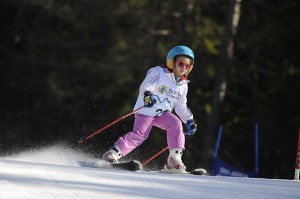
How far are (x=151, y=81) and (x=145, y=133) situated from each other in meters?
0.58

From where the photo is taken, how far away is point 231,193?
671 centimetres

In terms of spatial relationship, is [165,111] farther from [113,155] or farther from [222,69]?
[222,69]

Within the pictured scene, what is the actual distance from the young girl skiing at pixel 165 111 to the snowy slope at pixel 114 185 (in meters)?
1.29

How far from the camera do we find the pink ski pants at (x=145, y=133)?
9016mm

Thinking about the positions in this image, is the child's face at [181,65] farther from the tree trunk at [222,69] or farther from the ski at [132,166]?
the tree trunk at [222,69]

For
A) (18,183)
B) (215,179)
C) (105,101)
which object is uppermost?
(105,101)

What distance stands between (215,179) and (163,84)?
1.84 metres

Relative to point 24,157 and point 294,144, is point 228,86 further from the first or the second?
point 24,157

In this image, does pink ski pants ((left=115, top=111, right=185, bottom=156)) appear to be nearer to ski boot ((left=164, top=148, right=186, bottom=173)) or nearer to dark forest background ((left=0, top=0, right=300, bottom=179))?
ski boot ((left=164, top=148, right=186, bottom=173))

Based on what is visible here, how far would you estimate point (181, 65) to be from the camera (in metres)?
9.23

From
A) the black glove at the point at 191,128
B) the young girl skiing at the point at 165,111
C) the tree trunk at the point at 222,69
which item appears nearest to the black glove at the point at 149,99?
the young girl skiing at the point at 165,111

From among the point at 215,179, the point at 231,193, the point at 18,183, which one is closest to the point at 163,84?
the point at 215,179

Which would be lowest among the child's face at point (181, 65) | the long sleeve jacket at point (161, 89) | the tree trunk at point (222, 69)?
the long sleeve jacket at point (161, 89)

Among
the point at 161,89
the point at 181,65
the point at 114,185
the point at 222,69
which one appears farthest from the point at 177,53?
the point at 222,69
